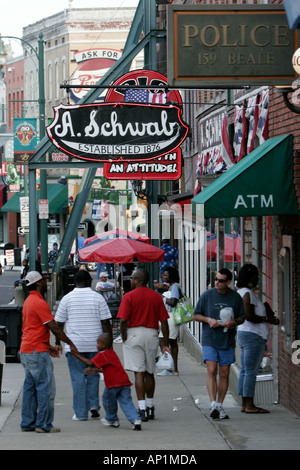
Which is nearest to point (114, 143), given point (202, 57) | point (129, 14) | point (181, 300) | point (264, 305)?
point (181, 300)

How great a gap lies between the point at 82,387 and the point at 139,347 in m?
0.78

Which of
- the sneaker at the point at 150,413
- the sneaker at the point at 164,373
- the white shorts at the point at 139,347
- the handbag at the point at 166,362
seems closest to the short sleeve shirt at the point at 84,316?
the white shorts at the point at 139,347

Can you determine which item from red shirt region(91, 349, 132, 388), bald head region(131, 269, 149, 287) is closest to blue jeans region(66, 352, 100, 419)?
red shirt region(91, 349, 132, 388)

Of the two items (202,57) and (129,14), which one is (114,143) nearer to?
(202,57)

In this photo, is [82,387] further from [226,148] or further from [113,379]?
[226,148]

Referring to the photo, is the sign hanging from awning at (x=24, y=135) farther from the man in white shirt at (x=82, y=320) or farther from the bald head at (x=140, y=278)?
the man in white shirt at (x=82, y=320)

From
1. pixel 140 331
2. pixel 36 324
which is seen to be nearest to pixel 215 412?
pixel 140 331

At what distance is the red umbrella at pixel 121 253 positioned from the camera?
22.0 meters

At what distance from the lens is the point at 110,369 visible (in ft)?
37.1

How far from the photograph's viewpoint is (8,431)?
37.7ft

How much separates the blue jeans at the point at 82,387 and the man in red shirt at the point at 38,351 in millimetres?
675

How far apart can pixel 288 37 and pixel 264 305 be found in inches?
134

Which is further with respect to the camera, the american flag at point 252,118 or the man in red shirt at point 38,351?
the american flag at point 252,118
